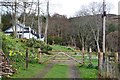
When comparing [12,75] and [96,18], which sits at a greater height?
[96,18]

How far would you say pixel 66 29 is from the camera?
230 ft

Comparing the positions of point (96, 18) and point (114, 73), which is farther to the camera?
point (96, 18)

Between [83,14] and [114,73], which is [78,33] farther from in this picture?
[114,73]

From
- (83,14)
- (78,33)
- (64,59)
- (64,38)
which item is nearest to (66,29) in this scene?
(64,38)

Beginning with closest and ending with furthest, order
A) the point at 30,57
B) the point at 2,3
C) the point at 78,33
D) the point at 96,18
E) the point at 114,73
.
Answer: the point at 114,73, the point at 2,3, the point at 30,57, the point at 96,18, the point at 78,33

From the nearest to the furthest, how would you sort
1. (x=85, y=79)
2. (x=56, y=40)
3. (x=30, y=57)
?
(x=85, y=79) → (x=30, y=57) → (x=56, y=40)

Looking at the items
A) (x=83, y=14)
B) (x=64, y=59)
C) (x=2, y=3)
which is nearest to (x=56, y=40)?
(x=83, y=14)

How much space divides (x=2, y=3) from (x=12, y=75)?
8367mm

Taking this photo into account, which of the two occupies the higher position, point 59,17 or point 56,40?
point 59,17

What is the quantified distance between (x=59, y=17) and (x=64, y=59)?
47559mm

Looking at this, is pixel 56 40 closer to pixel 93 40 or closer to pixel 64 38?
pixel 64 38

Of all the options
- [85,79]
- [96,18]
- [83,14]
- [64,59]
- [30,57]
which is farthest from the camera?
[83,14]

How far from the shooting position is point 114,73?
10.6 metres

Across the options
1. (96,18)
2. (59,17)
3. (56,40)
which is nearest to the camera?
(96,18)
